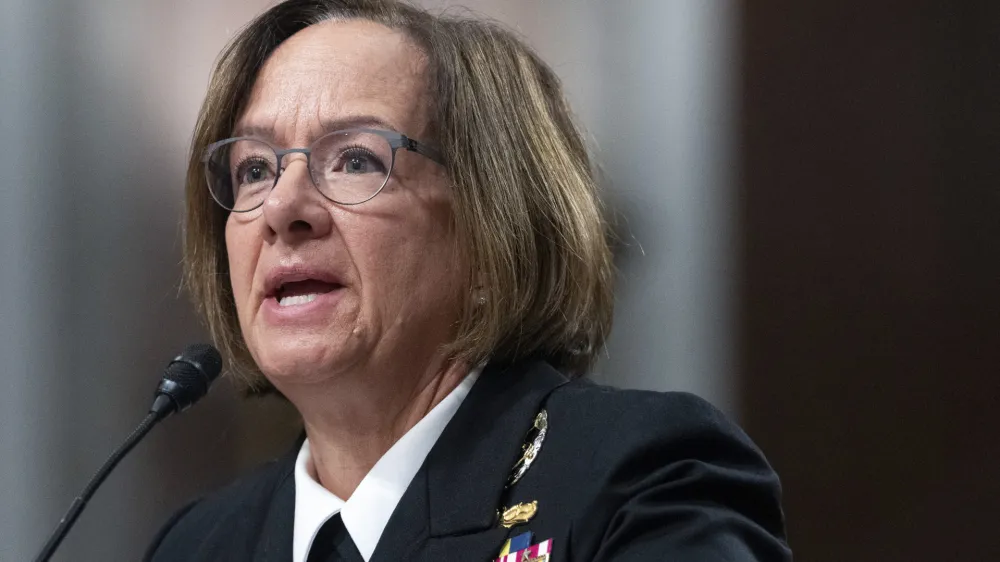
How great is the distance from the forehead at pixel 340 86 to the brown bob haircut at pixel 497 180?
0.04m

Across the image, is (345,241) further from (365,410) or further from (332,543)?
(332,543)

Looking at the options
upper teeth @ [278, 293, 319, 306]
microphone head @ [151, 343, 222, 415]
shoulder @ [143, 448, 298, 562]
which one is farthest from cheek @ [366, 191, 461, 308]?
shoulder @ [143, 448, 298, 562]

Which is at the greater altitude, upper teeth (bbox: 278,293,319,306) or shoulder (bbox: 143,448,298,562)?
upper teeth (bbox: 278,293,319,306)

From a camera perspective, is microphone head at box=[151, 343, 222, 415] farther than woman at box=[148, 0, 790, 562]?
Yes

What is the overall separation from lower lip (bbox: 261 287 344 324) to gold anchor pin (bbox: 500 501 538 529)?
416 mm

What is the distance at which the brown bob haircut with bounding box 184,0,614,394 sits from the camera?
180 centimetres

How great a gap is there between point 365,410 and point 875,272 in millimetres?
955

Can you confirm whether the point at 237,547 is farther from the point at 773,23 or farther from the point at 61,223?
the point at 773,23

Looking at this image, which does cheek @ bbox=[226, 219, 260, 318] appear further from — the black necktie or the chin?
the black necktie

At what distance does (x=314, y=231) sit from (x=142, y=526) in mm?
1115

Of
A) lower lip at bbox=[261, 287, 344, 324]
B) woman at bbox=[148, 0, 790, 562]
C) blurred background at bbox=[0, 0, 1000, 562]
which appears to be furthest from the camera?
blurred background at bbox=[0, 0, 1000, 562]

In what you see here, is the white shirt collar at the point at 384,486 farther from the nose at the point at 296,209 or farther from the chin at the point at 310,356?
the nose at the point at 296,209

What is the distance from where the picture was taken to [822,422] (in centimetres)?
199

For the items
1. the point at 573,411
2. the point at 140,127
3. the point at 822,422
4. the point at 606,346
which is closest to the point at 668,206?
the point at 606,346
